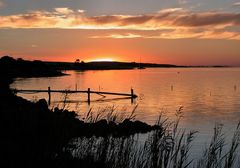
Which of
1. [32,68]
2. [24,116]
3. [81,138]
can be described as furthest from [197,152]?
[32,68]

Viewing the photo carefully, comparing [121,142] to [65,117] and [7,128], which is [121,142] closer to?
[65,117]

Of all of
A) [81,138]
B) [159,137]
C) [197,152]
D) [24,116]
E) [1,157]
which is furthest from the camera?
[197,152]

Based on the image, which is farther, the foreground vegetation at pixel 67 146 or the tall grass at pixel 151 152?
the tall grass at pixel 151 152

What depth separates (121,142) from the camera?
7.31 m

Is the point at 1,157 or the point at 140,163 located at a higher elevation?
the point at 1,157

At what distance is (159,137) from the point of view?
6.57m

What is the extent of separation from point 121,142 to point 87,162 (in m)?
0.91

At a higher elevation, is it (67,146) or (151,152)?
(67,146)

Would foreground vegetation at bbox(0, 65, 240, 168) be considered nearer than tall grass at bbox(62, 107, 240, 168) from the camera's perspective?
Yes

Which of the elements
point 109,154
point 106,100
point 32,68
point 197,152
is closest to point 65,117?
point 109,154

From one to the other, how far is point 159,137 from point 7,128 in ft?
8.62

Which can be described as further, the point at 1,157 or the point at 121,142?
the point at 121,142

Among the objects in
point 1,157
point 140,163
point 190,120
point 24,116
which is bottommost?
point 190,120

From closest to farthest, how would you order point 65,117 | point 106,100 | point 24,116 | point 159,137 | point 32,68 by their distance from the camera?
1. point 159,137
2. point 24,116
3. point 65,117
4. point 106,100
5. point 32,68
